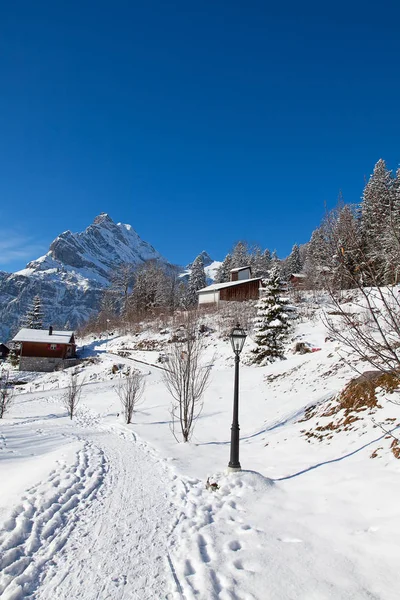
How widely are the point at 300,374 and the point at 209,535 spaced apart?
1273 cm

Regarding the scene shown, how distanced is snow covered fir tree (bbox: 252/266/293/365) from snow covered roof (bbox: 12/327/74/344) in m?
28.6

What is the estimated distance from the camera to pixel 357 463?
5672 millimetres

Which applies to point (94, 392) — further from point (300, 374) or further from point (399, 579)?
point (399, 579)

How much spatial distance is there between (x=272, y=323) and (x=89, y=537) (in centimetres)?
1930

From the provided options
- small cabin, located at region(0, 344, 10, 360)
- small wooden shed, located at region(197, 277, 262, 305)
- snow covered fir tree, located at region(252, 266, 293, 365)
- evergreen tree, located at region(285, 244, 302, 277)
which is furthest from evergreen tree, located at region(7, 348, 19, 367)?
evergreen tree, located at region(285, 244, 302, 277)

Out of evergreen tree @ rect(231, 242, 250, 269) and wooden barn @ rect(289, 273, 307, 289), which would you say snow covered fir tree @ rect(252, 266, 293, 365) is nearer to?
wooden barn @ rect(289, 273, 307, 289)

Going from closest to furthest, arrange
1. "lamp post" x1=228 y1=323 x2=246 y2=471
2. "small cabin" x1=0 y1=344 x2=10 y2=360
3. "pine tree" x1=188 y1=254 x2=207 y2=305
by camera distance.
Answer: "lamp post" x1=228 y1=323 x2=246 y2=471
"small cabin" x1=0 y1=344 x2=10 y2=360
"pine tree" x1=188 y1=254 x2=207 y2=305

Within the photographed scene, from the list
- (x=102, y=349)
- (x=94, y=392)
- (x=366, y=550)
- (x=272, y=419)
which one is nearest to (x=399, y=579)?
(x=366, y=550)

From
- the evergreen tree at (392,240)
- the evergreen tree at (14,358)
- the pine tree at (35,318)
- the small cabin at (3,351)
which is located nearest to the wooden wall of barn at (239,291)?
the evergreen tree at (14,358)

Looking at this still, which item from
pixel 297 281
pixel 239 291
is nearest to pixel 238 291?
pixel 239 291

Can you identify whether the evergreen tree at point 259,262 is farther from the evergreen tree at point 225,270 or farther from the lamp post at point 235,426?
the lamp post at point 235,426

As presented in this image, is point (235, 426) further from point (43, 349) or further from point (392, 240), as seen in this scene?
point (43, 349)

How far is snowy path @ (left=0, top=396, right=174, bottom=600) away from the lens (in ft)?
10.3

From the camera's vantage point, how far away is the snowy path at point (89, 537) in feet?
10.3
